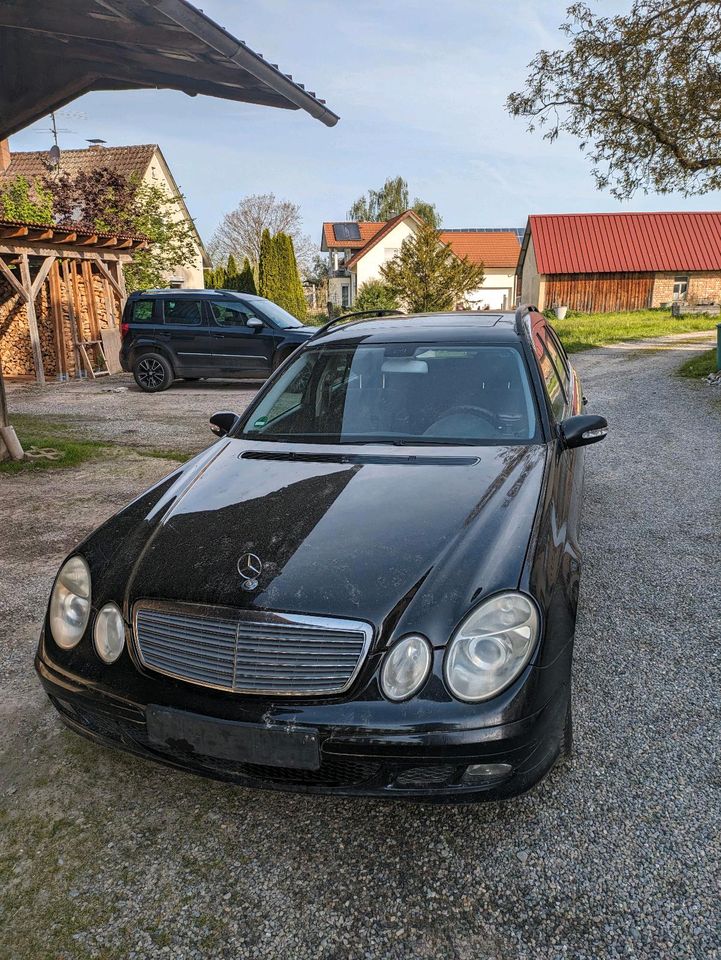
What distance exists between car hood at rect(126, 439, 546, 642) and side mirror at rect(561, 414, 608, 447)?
0.22 metres

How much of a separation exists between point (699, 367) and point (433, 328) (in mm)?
11703

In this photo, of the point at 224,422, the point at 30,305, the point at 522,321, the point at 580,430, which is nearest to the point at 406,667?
the point at 580,430

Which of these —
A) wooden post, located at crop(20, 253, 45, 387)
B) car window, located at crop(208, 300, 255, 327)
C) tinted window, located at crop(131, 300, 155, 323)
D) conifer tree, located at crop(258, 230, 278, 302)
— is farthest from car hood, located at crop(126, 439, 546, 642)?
conifer tree, located at crop(258, 230, 278, 302)

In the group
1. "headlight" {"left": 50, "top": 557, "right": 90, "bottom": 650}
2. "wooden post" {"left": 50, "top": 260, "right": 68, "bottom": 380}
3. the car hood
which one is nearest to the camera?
the car hood

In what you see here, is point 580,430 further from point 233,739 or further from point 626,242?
point 626,242

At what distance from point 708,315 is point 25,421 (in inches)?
1140

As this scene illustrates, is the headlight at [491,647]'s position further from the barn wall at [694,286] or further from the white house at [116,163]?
the barn wall at [694,286]

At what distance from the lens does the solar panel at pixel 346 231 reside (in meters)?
54.9

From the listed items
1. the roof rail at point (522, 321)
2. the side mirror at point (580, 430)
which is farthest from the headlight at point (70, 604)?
the roof rail at point (522, 321)

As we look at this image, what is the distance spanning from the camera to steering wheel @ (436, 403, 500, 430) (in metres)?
3.35

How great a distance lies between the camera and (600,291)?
37312 millimetres

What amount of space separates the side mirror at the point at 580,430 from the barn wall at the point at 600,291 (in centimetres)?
3633

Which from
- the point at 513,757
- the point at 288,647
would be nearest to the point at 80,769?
the point at 288,647

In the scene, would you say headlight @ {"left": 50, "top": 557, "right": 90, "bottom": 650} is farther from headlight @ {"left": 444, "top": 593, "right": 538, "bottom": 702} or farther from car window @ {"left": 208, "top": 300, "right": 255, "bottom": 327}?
car window @ {"left": 208, "top": 300, "right": 255, "bottom": 327}
